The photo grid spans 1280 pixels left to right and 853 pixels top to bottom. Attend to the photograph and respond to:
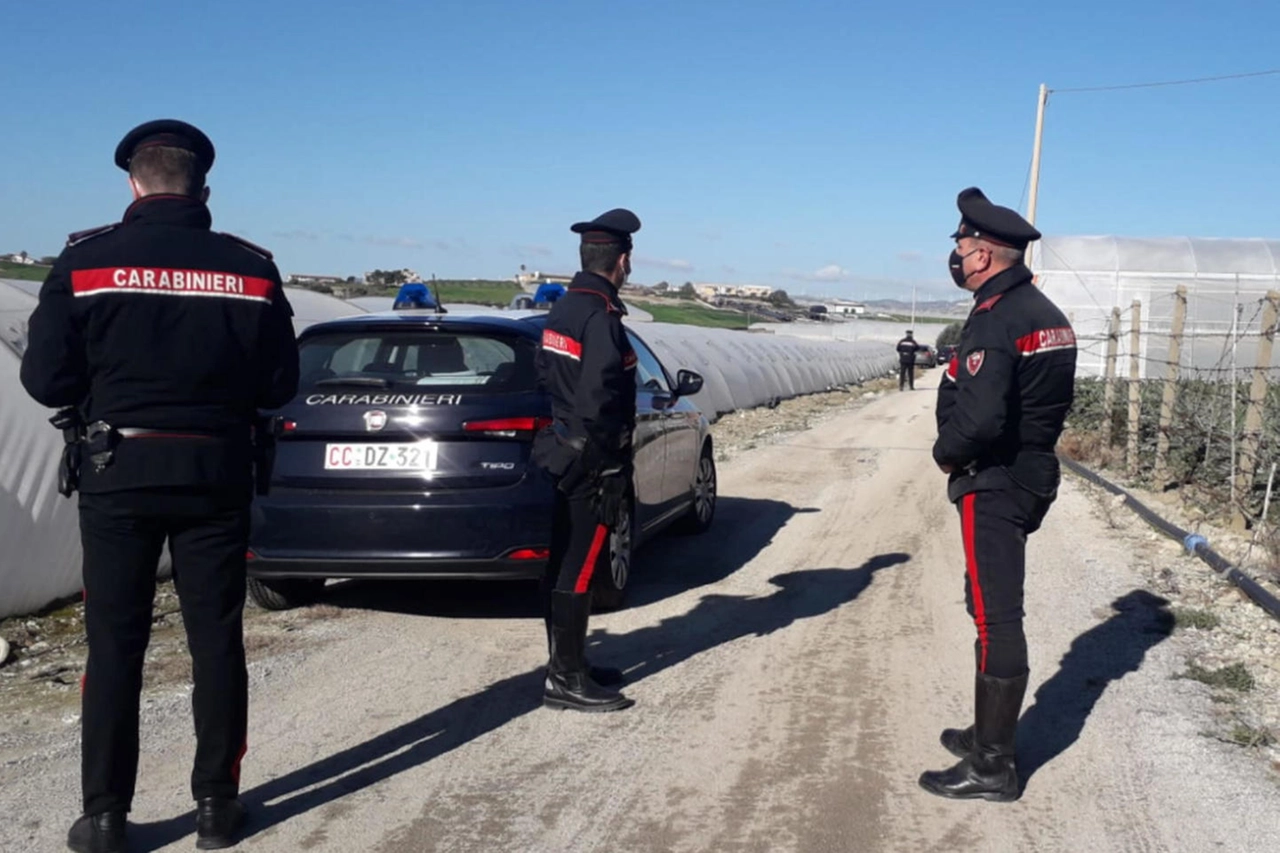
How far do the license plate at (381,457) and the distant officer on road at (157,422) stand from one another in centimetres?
228

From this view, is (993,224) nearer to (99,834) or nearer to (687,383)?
(99,834)

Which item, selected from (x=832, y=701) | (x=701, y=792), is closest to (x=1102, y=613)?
(x=832, y=701)

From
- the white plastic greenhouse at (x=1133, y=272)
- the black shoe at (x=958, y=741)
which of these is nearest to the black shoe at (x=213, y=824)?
the black shoe at (x=958, y=741)

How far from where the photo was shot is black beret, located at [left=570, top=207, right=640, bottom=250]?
521 cm

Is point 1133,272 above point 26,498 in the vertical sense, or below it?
above

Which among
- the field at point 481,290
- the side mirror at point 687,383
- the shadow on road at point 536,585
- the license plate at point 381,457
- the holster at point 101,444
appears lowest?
the shadow on road at point 536,585

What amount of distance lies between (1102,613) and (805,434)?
43.4 ft

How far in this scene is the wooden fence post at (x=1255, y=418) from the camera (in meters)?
9.17

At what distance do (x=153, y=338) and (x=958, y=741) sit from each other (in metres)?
3.17

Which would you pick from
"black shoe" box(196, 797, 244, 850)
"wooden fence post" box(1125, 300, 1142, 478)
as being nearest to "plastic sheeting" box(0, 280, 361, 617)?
"black shoe" box(196, 797, 244, 850)

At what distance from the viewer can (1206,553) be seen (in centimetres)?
842

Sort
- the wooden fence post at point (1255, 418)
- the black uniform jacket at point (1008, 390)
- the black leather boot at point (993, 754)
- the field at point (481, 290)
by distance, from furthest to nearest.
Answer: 1. the field at point (481, 290)
2. the wooden fence post at point (1255, 418)
3. the black leather boot at point (993, 754)
4. the black uniform jacket at point (1008, 390)

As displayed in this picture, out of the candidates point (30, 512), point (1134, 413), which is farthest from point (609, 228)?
point (1134, 413)

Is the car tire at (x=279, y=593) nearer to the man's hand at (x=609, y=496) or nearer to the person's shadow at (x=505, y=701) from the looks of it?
the person's shadow at (x=505, y=701)
